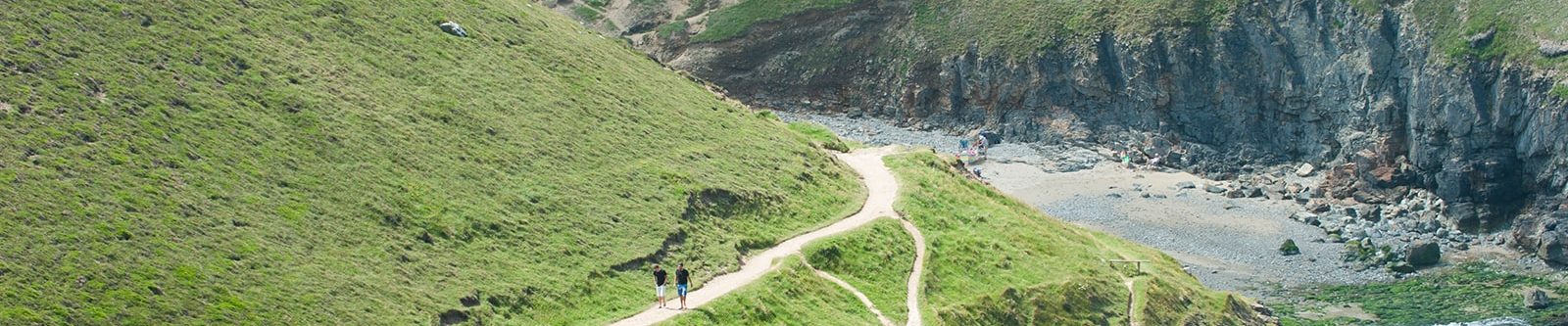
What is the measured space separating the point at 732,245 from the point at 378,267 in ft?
51.5

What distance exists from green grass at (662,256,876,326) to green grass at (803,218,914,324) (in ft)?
4.45

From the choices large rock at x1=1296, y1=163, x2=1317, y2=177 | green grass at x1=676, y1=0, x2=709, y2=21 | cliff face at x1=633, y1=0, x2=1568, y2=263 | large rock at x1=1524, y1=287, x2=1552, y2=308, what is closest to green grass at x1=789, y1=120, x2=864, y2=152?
cliff face at x1=633, y1=0, x2=1568, y2=263

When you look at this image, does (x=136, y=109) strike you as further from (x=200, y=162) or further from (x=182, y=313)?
(x=182, y=313)

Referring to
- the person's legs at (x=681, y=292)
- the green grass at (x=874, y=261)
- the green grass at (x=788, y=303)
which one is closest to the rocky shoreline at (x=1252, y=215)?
the green grass at (x=874, y=261)

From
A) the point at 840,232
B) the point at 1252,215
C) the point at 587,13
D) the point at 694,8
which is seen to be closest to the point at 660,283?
the point at 840,232

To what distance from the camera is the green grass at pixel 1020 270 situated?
231 ft

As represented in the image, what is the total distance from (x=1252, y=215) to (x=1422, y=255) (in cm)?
1335

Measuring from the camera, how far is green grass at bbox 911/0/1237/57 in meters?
132

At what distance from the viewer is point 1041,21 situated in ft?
454

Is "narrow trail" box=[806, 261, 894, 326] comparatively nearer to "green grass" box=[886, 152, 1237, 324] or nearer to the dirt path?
the dirt path

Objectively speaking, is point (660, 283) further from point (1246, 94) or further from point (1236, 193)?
point (1246, 94)

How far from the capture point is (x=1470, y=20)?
4587 inches

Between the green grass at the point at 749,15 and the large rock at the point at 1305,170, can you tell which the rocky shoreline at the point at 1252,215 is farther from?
the green grass at the point at 749,15

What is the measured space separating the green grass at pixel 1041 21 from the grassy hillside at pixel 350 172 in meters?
49.8
